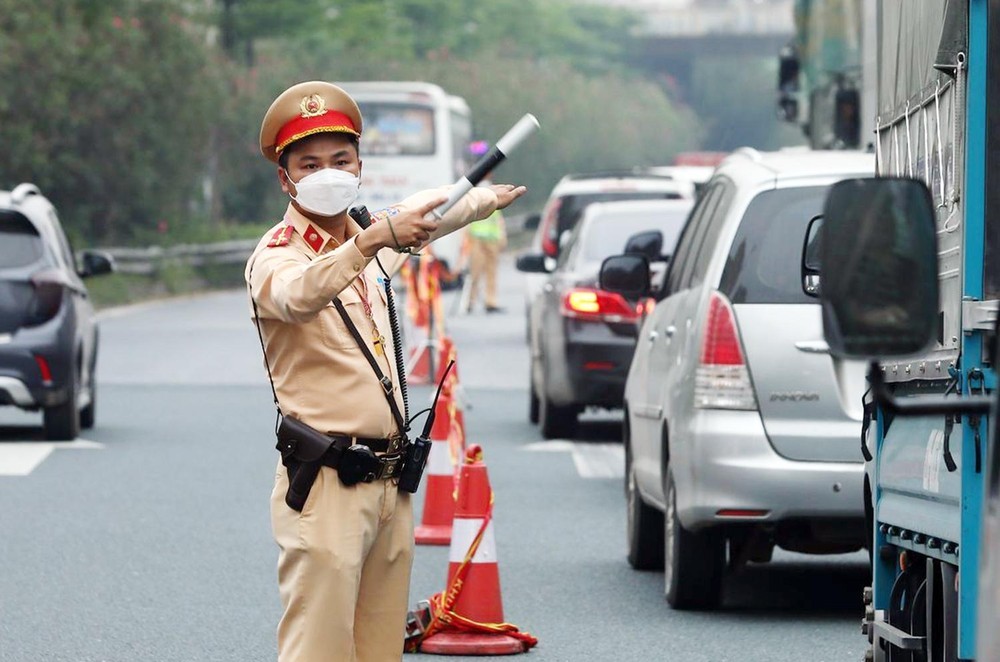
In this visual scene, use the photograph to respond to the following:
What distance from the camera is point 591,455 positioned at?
50.0 feet

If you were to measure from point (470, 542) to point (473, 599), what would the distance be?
0.64 ft

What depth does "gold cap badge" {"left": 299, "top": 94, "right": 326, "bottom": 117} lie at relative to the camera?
205 inches

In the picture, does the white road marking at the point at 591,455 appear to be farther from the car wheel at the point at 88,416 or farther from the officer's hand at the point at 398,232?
the officer's hand at the point at 398,232

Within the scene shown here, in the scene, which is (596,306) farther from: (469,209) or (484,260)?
(484,260)

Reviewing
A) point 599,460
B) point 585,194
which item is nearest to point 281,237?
point 599,460

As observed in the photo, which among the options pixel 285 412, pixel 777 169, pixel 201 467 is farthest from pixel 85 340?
pixel 285 412

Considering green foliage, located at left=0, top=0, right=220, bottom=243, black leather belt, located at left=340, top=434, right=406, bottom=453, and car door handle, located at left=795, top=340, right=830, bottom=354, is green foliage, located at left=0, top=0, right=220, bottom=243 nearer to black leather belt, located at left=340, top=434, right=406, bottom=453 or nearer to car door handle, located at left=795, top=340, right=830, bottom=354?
car door handle, located at left=795, top=340, right=830, bottom=354

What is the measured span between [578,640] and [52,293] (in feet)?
25.0

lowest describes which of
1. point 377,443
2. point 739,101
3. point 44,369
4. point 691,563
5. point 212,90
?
point 691,563

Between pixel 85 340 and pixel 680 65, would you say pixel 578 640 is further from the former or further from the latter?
pixel 680 65

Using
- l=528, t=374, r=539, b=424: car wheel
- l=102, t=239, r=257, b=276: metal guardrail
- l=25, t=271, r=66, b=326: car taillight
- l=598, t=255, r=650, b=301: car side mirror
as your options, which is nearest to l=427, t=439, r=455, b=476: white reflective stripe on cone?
l=598, t=255, r=650, b=301: car side mirror

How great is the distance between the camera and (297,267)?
5102mm

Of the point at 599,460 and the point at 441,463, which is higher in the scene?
the point at 441,463

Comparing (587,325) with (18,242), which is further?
(587,325)
